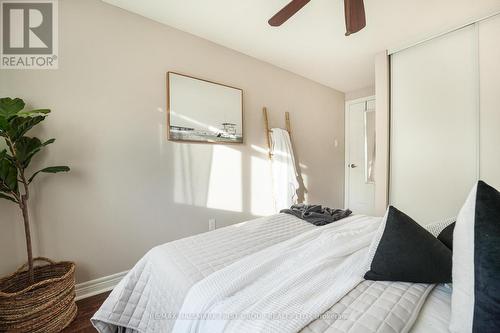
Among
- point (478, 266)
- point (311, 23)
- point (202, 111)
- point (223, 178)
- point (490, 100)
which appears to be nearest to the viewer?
point (478, 266)

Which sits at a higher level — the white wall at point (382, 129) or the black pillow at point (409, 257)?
the white wall at point (382, 129)

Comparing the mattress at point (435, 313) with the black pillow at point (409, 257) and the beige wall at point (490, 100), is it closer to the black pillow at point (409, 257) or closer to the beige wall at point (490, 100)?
Result: the black pillow at point (409, 257)

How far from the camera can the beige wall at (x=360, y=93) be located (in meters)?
3.57

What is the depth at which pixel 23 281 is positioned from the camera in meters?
1.47

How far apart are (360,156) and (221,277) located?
357cm

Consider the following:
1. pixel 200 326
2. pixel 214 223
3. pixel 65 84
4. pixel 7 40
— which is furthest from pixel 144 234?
pixel 7 40

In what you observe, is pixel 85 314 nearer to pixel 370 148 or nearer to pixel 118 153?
pixel 118 153

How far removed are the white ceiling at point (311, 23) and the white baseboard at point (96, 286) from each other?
2.34 meters

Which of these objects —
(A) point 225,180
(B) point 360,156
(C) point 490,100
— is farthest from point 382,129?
(A) point 225,180

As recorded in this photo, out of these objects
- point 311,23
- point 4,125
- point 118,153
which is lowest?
point 118,153

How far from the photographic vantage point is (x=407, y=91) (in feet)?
7.67

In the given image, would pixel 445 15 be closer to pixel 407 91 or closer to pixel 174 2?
pixel 407 91

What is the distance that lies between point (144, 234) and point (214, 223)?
0.71 m

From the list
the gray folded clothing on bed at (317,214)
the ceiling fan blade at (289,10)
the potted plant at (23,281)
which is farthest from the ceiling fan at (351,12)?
the potted plant at (23,281)
